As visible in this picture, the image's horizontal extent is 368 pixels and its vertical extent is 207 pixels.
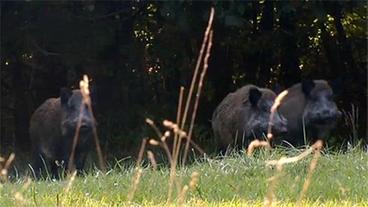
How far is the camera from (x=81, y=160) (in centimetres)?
1318

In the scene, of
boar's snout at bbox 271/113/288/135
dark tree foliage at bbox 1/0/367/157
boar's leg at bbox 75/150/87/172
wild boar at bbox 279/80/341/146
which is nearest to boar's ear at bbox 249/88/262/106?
boar's snout at bbox 271/113/288/135

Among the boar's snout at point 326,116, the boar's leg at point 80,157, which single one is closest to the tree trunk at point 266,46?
the boar's snout at point 326,116

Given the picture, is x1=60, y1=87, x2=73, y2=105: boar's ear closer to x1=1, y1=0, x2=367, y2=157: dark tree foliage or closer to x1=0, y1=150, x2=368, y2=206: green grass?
x1=1, y1=0, x2=367, y2=157: dark tree foliage

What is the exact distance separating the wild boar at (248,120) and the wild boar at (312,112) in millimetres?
478

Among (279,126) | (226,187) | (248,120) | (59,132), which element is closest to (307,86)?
(279,126)

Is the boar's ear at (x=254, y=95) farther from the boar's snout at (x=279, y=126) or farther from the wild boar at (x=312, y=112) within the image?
the wild boar at (x=312, y=112)

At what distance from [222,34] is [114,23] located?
178 centimetres

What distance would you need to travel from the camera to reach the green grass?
20.8 ft

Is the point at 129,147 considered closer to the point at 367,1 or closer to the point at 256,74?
the point at 256,74

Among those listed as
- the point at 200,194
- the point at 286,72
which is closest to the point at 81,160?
the point at 286,72

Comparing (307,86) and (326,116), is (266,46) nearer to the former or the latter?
(307,86)

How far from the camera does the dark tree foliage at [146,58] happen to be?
15008mm

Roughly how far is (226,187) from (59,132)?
6692 millimetres

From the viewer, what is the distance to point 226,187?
7.09 m
